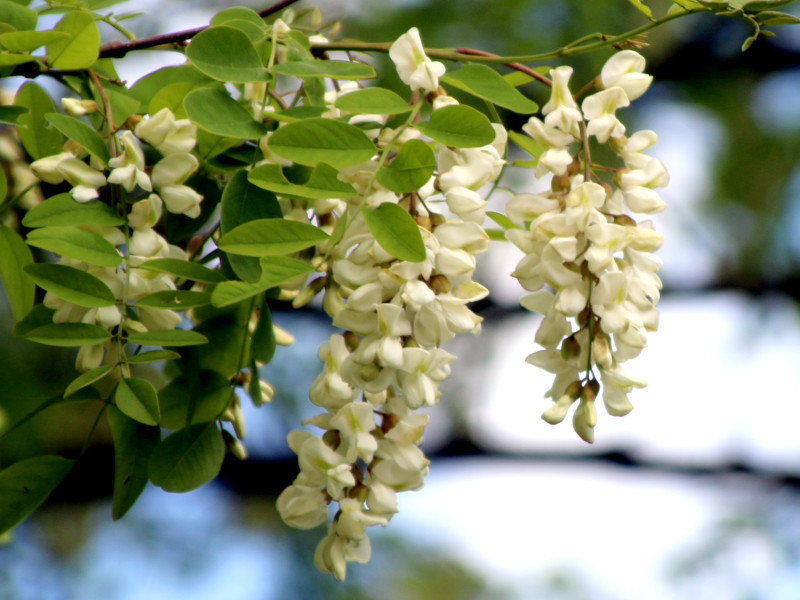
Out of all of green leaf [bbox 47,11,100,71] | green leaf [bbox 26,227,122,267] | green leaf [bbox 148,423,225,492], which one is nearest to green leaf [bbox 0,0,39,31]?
green leaf [bbox 47,11,100,71]

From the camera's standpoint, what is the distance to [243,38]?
1.33 feet

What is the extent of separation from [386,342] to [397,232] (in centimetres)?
5

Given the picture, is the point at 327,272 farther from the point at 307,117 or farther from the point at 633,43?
the point at 633,43

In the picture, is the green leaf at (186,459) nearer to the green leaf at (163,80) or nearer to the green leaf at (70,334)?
the green leaf at (70,334)

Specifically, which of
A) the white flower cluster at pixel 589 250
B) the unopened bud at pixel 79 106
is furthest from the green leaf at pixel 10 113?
the white flower cluster at pixel 589 250

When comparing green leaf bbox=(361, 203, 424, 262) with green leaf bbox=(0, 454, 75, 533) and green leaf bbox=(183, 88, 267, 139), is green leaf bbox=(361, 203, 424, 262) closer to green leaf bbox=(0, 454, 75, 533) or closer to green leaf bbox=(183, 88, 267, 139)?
green leaf bbox=(183, 88, 267, 139)

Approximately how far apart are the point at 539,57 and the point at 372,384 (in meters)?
0.19

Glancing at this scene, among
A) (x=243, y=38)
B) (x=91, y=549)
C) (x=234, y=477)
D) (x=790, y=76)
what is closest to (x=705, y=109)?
(x=790, y=76)

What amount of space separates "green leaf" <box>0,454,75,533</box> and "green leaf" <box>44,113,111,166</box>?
16 cm

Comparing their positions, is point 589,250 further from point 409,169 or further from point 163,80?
point 163,80

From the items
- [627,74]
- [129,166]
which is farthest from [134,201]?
[627,74]

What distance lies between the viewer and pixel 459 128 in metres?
0.37

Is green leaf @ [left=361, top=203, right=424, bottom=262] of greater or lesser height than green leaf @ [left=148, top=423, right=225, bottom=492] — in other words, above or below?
above

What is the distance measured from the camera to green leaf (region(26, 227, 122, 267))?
14.6 inches
